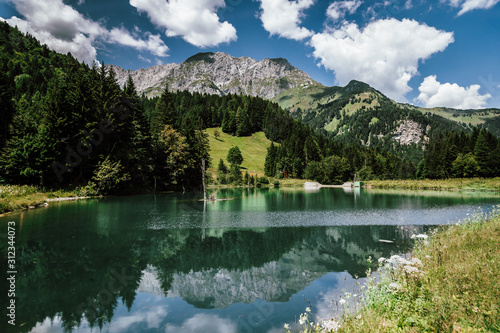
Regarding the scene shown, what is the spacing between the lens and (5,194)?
1399 inches

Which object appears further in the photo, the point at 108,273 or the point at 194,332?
the point at 108,273

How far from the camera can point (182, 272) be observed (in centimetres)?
1408

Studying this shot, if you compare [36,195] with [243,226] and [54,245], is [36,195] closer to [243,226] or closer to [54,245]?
[54,245]

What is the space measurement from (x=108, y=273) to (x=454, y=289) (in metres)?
14.3

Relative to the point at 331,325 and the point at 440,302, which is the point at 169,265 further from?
the point at 440,302

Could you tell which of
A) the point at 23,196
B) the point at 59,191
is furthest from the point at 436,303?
the point at 59,191

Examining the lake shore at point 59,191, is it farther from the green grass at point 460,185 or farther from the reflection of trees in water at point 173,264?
the reflection of trees in water at point 173,264

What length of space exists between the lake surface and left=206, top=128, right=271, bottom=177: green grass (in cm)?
8252

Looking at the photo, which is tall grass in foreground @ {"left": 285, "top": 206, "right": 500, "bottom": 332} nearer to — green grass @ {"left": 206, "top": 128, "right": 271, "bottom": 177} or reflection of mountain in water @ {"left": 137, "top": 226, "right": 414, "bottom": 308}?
reflection of mountain in water @ {"left": 137, "top": 226, "right": 414, "bottom": 308}

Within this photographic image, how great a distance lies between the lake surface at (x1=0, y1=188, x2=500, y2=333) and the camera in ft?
31.0

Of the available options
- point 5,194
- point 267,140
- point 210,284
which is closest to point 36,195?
point 5,194

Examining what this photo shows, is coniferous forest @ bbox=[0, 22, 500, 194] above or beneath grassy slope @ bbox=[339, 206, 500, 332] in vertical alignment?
above

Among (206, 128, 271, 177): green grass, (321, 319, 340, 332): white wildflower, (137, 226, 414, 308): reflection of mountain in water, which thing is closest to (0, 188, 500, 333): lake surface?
(137, 226, 414, 308): reflection of mountain in water

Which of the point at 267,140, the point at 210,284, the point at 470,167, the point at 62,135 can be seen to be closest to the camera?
the point at 210,284
